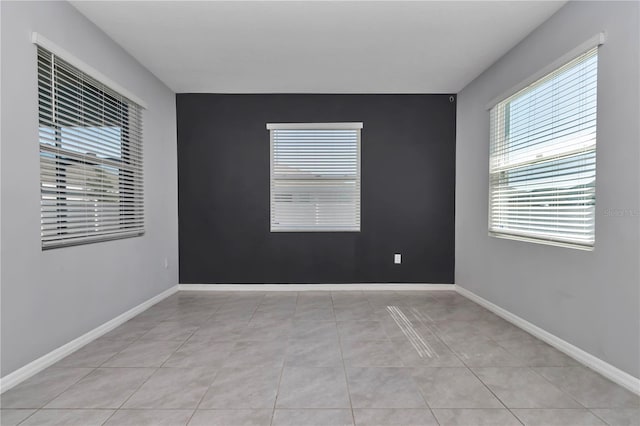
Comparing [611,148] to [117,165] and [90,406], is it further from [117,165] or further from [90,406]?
[117,165]

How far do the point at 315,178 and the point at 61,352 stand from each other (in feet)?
10.3

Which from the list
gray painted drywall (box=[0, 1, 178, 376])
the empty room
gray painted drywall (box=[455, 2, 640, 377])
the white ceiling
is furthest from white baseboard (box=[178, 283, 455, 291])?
the white ceiling

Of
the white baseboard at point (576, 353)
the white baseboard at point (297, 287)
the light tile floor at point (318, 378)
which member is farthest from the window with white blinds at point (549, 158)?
the white baseboard at point (297, 287)

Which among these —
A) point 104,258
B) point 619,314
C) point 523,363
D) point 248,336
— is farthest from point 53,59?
point 619,314

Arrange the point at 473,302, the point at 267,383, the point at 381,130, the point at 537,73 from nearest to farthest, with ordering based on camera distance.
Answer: the point at 267,383 < the point at 537,73 < the point at 473,302 < the point at 381,130

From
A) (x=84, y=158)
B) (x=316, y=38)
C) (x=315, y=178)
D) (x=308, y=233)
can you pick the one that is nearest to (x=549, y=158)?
(x=316, y=38)

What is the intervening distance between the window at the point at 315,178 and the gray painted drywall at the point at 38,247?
1.76 meters

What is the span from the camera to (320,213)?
4391mm

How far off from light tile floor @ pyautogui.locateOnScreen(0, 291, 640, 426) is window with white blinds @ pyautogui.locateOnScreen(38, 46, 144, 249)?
38.8 inches

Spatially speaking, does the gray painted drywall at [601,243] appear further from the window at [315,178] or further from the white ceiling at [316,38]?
the window at [315,178]

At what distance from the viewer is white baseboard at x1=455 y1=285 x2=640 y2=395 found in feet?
6.34

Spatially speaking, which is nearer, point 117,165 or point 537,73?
point 537,73

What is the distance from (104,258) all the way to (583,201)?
12.8 feet

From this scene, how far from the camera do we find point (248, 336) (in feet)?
9.02
